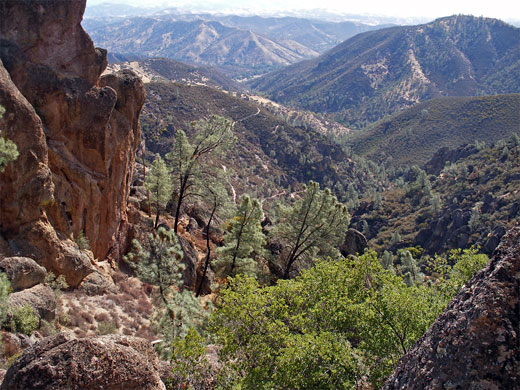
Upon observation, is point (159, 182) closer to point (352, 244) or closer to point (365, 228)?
point (352, 244)

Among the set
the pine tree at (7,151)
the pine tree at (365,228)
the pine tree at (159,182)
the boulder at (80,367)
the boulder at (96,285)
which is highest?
the pine tree at (7,151)

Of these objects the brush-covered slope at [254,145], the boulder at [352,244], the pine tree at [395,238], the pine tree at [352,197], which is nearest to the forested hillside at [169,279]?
the boulder at [352,244]

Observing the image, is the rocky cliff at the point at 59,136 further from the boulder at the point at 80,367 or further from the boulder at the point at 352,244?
the boulder at the point at 352,244

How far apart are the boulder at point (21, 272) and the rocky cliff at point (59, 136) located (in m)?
1.83

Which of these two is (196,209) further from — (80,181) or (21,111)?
(21,111)

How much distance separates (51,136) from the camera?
848 inches

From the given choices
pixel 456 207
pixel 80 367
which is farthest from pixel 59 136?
pixel 456 207

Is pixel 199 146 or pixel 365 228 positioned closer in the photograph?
pixel 199 146

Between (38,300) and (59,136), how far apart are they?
11.0 meters

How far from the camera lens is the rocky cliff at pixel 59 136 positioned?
1758cm

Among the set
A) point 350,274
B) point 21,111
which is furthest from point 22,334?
→ point 350,274

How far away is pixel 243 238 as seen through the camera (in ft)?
96.3

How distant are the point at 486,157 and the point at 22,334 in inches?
5754

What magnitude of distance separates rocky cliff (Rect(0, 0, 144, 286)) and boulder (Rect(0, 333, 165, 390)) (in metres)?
10.9
